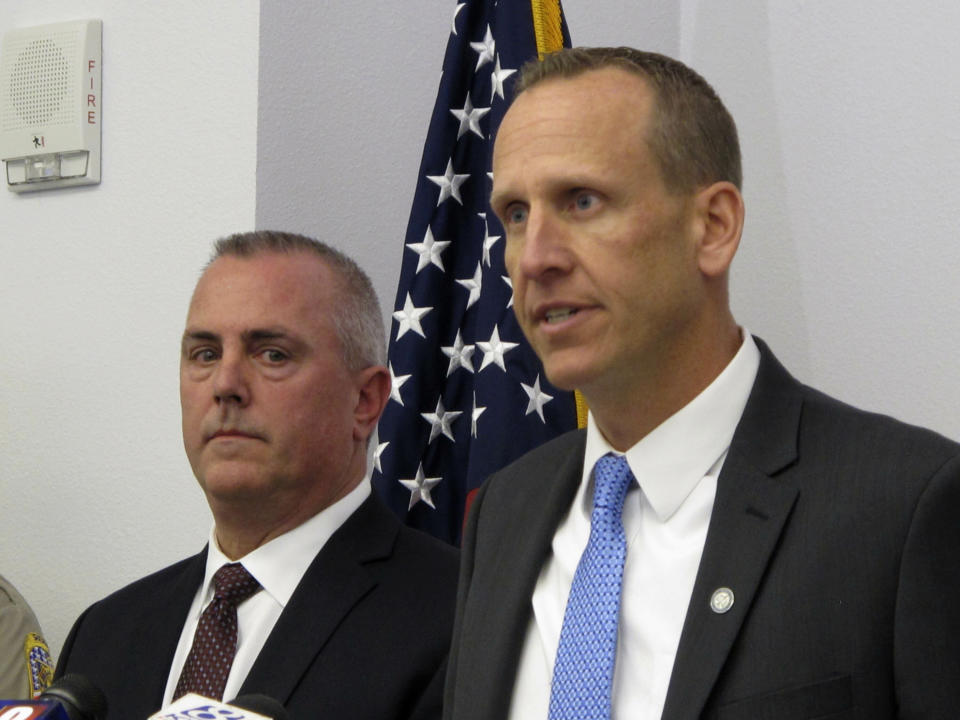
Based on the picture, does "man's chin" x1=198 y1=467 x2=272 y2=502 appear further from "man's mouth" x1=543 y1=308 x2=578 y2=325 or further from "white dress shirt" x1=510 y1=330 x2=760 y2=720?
"man's mouth" x1=543 y1=308 x2=578 y2=325

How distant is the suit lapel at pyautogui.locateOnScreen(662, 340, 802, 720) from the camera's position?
153cm

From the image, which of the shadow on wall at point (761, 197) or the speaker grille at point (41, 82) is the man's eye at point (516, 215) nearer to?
the shadow on wall at point (761, 197)

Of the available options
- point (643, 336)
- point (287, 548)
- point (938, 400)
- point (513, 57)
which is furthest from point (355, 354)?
point (938, 400)

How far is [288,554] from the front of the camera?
2516 millimetres

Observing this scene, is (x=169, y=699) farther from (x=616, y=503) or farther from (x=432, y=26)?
(x=432, y=26)

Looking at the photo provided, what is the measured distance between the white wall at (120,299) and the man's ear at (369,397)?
0.75 m

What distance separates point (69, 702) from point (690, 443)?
823mm

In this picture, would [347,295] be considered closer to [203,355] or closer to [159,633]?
[203,355]

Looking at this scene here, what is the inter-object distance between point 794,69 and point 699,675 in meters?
2.29

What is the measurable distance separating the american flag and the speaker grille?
1049mm

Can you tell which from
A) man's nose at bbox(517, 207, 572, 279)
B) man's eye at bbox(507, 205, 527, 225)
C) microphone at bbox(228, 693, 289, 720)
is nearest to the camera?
microphone at bbox(228, 693, 289, 720)

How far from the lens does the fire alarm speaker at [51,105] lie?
358cm

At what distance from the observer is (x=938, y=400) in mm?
3037

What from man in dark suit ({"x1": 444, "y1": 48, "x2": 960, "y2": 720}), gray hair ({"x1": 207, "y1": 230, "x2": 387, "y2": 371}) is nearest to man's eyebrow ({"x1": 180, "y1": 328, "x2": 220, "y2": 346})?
gray hair ({"x1": 207, "y1": 230, "x2": 387, "y2": 371})
